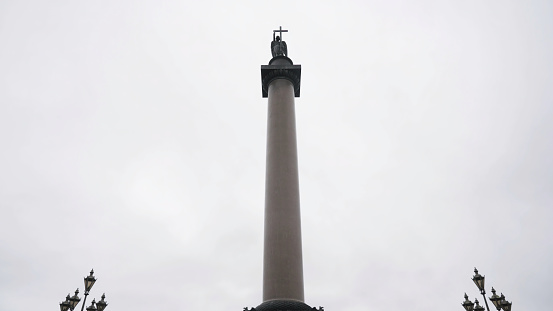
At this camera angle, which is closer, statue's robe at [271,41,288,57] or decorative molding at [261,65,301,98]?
decorative molding at [261,65,301,98]

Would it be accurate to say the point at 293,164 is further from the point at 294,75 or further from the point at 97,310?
the point at 97,310

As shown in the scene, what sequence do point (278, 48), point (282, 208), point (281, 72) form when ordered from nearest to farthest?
point (282, 208), point (281, 72), point (278, 48)

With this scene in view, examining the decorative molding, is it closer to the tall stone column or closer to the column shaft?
the tall stone column

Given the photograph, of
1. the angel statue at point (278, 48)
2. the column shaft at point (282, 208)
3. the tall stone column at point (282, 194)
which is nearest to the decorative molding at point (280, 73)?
the tall stone column at point (282, 194)

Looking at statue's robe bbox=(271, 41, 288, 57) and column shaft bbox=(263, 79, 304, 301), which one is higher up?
statue's robe bbox=(271, 41, 288, 57)

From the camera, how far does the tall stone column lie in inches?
652

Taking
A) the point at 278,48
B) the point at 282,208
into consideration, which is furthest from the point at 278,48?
the point at 282,208

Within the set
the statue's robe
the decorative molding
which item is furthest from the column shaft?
the statue's robe

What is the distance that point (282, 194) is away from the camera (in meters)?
18.7

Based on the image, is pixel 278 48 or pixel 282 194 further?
pixel 278 48

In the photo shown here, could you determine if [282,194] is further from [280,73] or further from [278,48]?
[278,48]

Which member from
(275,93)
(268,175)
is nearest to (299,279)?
(268,175)

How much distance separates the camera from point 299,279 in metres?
16.8

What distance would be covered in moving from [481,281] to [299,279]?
1065cm
